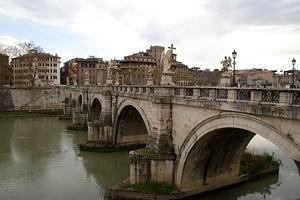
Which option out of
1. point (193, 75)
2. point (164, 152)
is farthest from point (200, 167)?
point (193, 75)

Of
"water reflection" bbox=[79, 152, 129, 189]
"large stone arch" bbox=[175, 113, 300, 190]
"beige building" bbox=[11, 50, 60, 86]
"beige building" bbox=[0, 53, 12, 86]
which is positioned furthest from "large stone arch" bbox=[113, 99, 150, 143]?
"beige building" bbox=[0, 53, 12, 86]

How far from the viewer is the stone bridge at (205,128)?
10.2 meters

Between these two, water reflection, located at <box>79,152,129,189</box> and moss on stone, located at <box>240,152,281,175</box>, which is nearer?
moss on stone, located at <box>240,152,281,175</box>

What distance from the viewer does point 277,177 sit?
1922cm

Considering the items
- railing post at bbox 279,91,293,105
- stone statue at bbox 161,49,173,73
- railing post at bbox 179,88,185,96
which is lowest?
railing post at bbox 279,91,293,105

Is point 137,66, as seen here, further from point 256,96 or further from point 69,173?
point 256,96

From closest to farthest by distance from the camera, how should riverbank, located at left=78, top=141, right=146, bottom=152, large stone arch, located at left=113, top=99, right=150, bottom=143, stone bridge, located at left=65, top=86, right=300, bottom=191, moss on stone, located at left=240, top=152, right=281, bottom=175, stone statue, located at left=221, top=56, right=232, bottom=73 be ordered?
1. stone bridge, located at left=65, top=86, right=300, bottom=191
2. stone statue, located at left=221, top=56, right=232, bottom=73
3. moss on stone, located at left=240, top=152, right=281, bottom=175
4. large stone arch, located at left=113, top=99, right=150, bottom=143
5. riverbank, located at left=78, top=141, right=146, bottom=152

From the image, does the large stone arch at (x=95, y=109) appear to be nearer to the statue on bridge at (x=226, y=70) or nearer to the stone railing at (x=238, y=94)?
the stone railing at (x=238, y=94)

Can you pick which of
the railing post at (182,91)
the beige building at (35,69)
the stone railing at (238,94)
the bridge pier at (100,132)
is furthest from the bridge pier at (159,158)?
the beige building at (35,69)

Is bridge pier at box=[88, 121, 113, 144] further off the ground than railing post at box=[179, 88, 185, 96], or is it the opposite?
railing post at box=[179, 88, 185, 96]

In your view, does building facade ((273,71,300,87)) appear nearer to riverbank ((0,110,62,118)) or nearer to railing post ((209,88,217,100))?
railing post ((209,88,217,100))

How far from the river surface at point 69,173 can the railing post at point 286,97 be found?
26.0ft

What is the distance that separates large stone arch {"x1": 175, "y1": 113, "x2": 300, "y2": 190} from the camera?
10.5 metres

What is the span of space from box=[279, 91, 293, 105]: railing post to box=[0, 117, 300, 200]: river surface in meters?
7.92
